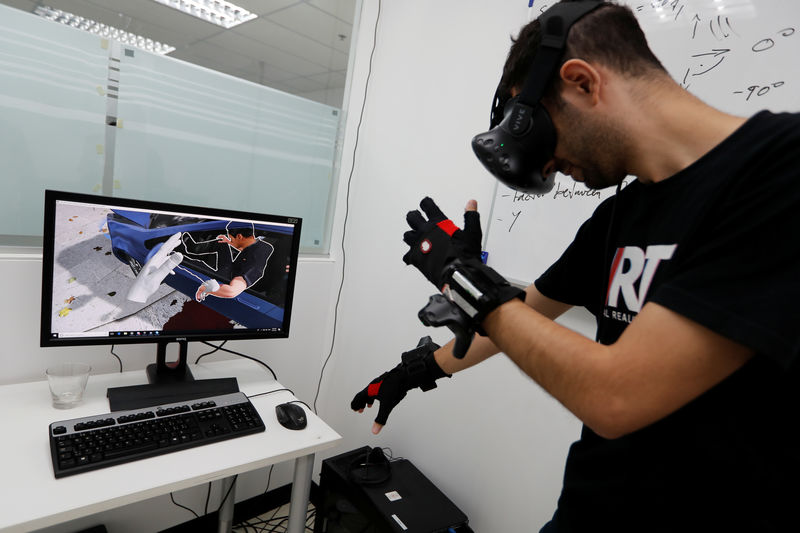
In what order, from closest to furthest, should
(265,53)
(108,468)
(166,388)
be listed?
(108,468) < (166,388) < (265,53)

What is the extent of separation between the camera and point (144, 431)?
1.07 metres

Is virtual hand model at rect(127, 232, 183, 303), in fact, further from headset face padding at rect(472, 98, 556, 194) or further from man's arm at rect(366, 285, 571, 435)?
headset face padding at rect(472, 98, 556, 194)

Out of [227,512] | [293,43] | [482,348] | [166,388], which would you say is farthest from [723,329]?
[293,43]

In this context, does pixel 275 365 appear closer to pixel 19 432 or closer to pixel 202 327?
pixel 202 327

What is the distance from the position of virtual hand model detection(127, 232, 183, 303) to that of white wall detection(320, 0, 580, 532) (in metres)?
0.84

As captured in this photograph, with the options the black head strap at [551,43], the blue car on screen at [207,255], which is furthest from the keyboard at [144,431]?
the black head strap at [551,43]

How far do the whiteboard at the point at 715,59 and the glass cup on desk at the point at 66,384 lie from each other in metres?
1.32

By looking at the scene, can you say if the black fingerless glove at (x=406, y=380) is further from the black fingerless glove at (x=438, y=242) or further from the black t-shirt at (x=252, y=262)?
the black t-shirt at (x=252, y=262)

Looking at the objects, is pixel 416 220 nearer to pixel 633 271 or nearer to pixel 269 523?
pixel 633 271

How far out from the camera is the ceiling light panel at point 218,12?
1.87 meters

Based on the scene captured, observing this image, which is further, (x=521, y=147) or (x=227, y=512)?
(x=227, y=512)

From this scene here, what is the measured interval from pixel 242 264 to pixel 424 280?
665 mm

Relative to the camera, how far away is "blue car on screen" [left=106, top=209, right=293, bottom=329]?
1207mm

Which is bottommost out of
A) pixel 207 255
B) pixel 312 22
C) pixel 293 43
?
pixel 207 255
